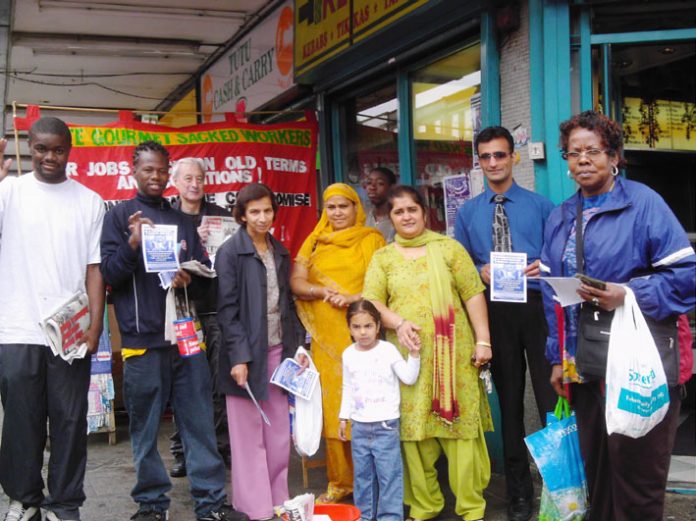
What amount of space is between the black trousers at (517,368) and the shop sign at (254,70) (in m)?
3.79

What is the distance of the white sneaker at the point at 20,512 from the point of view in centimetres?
373

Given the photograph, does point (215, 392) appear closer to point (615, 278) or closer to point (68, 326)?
point (68, 326)

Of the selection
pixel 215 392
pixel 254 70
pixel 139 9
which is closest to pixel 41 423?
pixel 215 392

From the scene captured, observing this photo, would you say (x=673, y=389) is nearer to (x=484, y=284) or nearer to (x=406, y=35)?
(x=484, y=284)

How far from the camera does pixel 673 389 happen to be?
2.94m

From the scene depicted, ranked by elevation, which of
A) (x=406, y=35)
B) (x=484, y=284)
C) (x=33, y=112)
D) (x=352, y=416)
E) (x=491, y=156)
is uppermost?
(x=406, y=35)

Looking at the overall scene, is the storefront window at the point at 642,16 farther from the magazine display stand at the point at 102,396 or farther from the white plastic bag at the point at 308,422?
the magazine display stand at the point at 102,396

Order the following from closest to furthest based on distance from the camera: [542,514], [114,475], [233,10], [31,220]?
[542,514] → [31,220] → [114,475] → [233,10]

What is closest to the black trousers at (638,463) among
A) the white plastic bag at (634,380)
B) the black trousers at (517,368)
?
the white plastic bag at (634,380)

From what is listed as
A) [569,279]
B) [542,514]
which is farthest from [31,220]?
[542,514]

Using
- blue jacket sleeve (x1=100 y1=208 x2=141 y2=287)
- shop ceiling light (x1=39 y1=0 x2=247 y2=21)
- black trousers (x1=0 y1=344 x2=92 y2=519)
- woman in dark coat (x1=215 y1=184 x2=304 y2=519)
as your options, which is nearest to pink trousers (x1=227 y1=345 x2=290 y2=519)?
woman in dark coat (x1=215 y1=184 x2=304 y2=519)

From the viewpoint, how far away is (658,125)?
18.4 ft

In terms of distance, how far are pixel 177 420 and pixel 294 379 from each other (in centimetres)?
67

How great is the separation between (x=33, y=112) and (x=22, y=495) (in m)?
3.13
